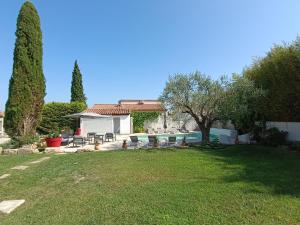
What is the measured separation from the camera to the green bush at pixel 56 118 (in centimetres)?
2920

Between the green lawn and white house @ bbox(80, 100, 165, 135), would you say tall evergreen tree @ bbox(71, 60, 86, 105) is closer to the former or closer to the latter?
white house @ bbox(80, 100, 165, 135)

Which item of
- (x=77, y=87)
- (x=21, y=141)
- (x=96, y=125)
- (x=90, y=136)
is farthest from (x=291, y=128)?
(x=77, y=87)

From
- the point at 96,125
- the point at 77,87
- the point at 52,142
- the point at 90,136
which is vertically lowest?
the point at 52,142

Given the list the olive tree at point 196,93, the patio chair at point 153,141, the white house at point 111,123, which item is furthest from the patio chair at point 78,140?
the white house at point 111,123

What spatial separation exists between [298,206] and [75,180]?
6.02 meters

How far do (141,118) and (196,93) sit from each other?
769 inches

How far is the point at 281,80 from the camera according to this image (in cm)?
1552

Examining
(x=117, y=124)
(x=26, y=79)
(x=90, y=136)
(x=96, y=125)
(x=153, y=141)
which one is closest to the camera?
(x=26, y=79)

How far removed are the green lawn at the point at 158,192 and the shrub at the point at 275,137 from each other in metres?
4.67

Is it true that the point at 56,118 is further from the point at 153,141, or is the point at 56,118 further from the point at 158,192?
the point at 158,192

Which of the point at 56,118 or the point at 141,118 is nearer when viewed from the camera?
the point at 56,118

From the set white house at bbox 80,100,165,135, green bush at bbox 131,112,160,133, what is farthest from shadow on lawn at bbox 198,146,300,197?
green bush at bbox 131,112,160,133

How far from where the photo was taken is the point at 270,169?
30.6 feet

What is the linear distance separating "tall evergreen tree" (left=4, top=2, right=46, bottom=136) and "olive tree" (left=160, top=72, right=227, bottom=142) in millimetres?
8331
